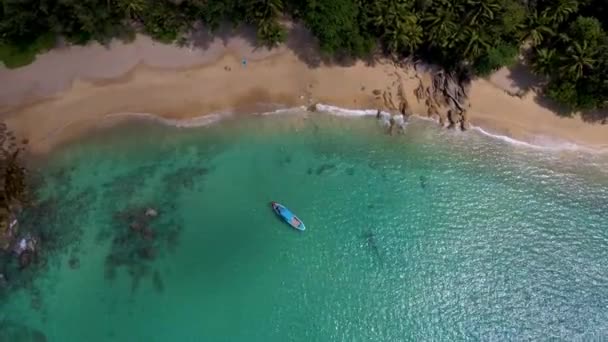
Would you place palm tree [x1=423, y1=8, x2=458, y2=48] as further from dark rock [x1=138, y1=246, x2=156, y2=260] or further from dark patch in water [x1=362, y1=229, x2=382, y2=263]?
dark rock [x1=138, y1=246, x2=156, y2=260]

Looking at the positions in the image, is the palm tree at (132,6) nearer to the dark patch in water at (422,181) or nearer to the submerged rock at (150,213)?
the submerged rock at (150,213)

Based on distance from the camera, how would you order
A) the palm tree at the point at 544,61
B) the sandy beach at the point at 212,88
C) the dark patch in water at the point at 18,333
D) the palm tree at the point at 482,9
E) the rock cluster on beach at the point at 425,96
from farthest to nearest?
the rock cluster on beach at the point at 425,96 < the palm tree at the point at 544,61 < the sandy beach at the point at 212,88 < the palm tree at the point at 482,9 < the dark patch in water at the point at 18,333

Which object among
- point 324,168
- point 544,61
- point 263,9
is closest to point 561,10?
point 544,61

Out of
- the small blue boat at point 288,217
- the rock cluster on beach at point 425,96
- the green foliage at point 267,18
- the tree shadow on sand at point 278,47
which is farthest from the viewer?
the rock cluster on beach at point 425,96

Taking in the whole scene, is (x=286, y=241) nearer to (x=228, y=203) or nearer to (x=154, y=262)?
(x=228, y=203)

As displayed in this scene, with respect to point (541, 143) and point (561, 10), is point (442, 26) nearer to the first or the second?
point (561, 10)

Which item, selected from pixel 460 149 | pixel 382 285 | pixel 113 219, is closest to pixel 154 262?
pixel 113 219

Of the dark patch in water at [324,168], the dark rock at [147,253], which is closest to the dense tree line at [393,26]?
the dark patch in water at [324,168]
